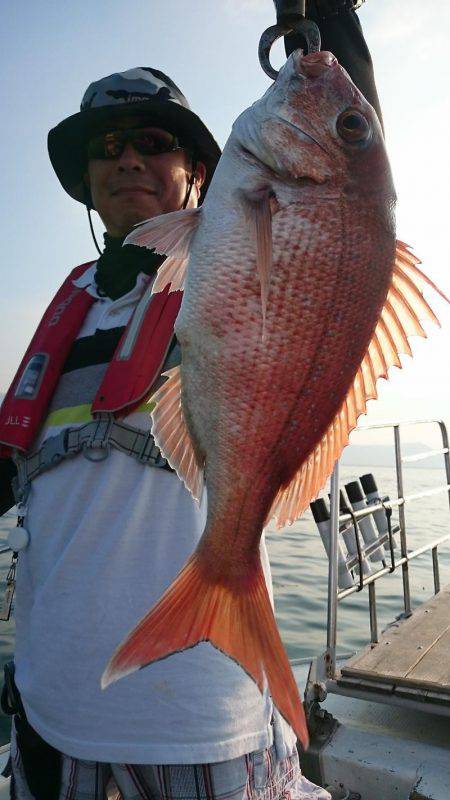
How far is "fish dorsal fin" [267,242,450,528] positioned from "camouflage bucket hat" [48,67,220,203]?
3.66 ft

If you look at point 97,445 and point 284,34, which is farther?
point 97,445

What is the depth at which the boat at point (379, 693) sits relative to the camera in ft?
9.42

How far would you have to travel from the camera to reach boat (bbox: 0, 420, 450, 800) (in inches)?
113

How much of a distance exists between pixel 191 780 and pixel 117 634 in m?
0.40

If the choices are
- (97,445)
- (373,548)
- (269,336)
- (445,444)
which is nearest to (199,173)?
A: (97,445)

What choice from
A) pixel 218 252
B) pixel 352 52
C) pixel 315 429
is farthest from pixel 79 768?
pixel 352 52

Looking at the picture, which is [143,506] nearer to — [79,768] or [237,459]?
[237,459]

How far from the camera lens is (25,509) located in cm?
194

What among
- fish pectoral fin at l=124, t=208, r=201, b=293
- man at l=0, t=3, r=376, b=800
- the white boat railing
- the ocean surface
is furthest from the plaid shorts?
the ocean surface

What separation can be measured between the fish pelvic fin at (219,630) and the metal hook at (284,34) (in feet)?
3.96

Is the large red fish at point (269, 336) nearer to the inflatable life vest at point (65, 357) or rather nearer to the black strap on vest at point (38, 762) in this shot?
the inflatable life vest at point (65, 357)

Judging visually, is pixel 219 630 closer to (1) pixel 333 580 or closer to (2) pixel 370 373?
(2) pixel 370 373

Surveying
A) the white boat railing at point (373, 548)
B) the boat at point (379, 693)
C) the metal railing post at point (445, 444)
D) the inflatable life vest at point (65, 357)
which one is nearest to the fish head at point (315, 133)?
the inflatable life vest at point (65, 357)

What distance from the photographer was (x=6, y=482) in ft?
7.47
